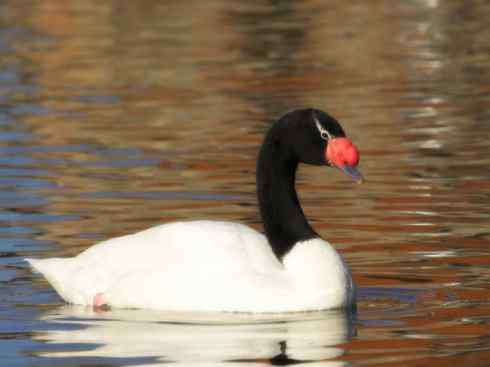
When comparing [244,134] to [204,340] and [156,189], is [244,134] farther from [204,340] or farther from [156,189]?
[204,340]

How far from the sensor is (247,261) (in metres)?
10.9

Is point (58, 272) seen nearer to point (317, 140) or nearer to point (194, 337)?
point (194, 337)

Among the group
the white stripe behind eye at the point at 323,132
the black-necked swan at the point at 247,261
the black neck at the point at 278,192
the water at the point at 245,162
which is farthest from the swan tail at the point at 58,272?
the white stripe behind eye at the point at 323,132

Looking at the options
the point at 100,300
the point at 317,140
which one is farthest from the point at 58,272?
the point at 317,140

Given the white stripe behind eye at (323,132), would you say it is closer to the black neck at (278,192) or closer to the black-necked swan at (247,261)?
the black-necked swan at (247,261)

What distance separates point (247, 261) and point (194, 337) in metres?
0.74

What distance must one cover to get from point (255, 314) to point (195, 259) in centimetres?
47

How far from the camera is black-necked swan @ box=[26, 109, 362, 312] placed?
10898mm

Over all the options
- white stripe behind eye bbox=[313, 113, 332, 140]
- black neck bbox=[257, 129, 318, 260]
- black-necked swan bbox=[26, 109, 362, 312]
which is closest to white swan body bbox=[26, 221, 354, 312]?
black-necked swan bbox=[26, 109, 362, 312]

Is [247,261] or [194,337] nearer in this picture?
[194,337]

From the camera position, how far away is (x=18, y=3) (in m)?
39.8

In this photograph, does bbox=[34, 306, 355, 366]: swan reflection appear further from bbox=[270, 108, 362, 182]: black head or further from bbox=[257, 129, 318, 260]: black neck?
bbox=[270, 108, 362, 182]: black head

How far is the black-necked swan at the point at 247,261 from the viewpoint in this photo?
35.8 feet

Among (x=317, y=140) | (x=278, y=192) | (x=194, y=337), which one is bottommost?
(x=194, y=337)
